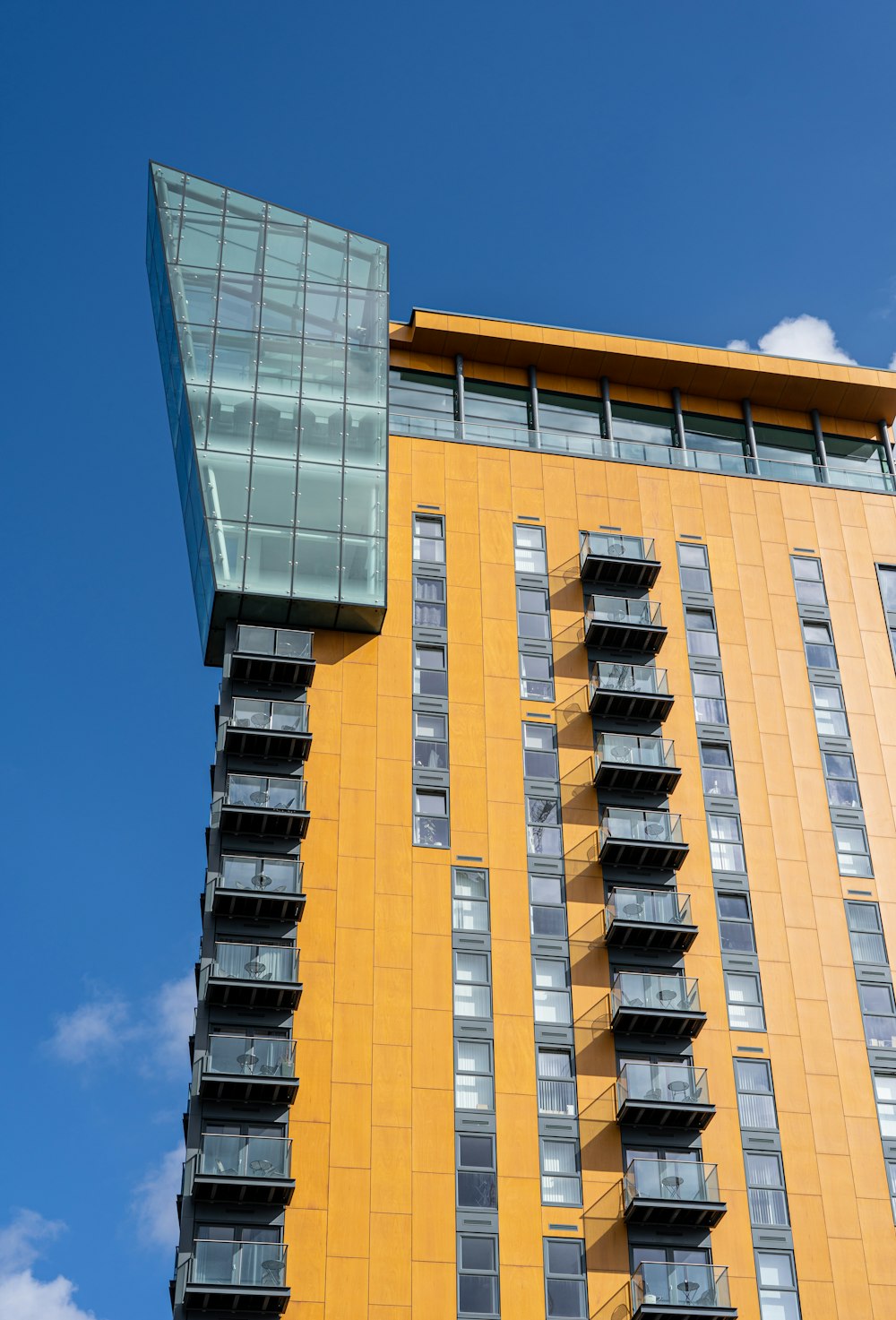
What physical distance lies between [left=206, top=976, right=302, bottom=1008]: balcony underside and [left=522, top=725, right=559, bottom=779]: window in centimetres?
1113

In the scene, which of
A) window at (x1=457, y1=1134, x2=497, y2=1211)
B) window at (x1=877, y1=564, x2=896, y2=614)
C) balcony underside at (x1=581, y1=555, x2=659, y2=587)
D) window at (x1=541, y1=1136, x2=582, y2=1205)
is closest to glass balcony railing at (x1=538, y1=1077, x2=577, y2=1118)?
window at (x1=541, y1=1136, x2=582, y2=1205)

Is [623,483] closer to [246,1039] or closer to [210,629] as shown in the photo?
[210,629]

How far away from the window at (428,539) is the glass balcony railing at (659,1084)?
18895 millimetres

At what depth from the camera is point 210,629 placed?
182ft

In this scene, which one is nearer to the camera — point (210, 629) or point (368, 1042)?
point (368, 1042)

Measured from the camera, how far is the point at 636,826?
53562 millimetres

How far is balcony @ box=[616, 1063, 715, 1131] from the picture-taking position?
158 feet

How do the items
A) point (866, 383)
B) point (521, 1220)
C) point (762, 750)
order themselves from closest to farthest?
point (521, 1220) → point (762, 750) → point (866, 383)

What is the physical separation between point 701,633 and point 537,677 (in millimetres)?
6731

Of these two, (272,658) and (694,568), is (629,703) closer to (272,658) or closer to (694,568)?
(694,568)

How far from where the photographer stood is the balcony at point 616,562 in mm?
58812

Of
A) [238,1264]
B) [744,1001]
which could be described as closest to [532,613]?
[744,1001]

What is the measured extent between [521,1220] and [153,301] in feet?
121

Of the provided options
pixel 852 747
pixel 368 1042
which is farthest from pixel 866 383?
pixel 368 1042
